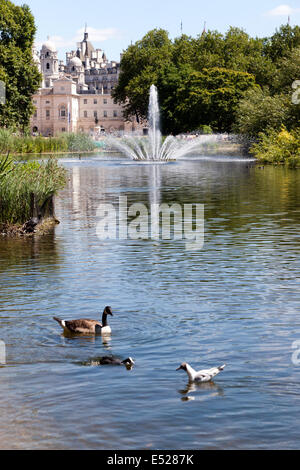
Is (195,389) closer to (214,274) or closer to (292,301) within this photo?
(292,301)

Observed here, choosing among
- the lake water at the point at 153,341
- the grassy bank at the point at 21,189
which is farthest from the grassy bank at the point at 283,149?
the lake water at the point at 153,341

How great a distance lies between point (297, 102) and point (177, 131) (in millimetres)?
39875

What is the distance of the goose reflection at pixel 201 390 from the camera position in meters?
7.41

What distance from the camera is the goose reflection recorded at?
741cm

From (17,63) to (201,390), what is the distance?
7017 cm

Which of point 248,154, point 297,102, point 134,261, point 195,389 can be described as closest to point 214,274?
point 134,261

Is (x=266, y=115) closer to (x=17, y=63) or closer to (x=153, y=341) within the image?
(x=17, y=63)

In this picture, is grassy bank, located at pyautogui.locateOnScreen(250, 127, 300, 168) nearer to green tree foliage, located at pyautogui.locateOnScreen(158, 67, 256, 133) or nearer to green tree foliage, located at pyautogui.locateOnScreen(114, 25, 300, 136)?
green tree foliage, located at pyautogui.locateOnScreen(114, 25, 300, 136)

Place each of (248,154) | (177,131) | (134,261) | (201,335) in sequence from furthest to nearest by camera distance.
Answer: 1. (177,131)
2. (248,154)
3. (134,261)
4. (201,335)

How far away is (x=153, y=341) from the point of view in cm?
929

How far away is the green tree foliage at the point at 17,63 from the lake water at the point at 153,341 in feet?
187

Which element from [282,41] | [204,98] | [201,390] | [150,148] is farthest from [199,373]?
[282,41]
